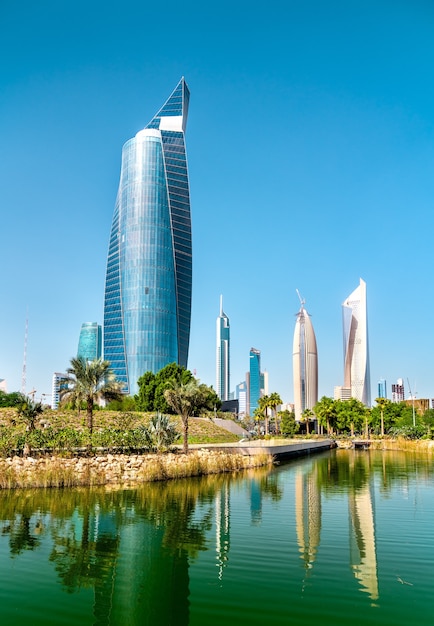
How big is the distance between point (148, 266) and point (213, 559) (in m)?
147

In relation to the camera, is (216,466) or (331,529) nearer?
(331,529)

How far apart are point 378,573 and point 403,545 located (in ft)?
11.8

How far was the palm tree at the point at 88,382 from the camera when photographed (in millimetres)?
39594

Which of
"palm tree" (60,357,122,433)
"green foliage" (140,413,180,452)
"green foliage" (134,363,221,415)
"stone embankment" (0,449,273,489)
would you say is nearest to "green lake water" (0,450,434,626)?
"stone embankment" (0,449,273,489)

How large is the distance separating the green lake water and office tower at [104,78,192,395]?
133m

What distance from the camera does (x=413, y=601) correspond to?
464 inches

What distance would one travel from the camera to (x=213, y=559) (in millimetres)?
15109

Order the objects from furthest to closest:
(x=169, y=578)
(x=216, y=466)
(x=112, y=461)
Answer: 1. (x=216, y=466)
2. (x=112, y=461)
3. (x=169, y=578)

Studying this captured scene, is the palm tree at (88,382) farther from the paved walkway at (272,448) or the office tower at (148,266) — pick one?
the office tower at (148,266)

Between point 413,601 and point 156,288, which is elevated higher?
point 156,288

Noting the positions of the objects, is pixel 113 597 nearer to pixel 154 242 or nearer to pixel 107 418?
pixel 107 418

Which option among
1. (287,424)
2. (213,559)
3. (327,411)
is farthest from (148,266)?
(213,559)

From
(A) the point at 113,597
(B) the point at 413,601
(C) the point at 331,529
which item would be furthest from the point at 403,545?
(A) the point at 113,597

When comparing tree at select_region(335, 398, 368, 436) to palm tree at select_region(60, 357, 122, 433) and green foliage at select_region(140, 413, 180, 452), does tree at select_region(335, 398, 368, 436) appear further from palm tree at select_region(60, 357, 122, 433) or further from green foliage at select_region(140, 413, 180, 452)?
palm tree at select_region(60, 357, 122, 433)
